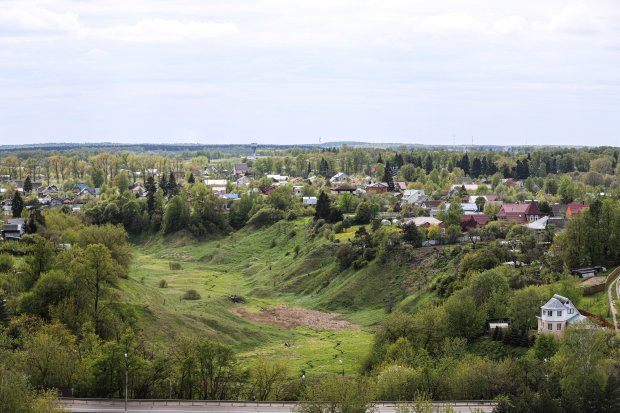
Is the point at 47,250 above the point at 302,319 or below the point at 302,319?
above

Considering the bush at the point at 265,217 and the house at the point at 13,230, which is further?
the bush at the point at 265,217

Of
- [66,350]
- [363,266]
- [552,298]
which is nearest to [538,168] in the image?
[363,266]

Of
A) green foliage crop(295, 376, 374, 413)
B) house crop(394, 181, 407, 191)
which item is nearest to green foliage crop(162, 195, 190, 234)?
house crop(394, 181, 407, 191)

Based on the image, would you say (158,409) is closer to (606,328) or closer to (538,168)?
(606,328)

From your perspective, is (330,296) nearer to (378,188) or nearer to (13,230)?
(13,230)

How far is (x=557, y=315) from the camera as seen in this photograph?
51.9 m

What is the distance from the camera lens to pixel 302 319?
73875 millimetres

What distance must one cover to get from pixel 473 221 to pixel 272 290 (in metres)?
24.1

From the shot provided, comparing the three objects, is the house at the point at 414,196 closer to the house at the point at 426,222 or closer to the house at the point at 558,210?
the house at the point at 558,210

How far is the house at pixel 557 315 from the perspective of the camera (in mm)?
51562

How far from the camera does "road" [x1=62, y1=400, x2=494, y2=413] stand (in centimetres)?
4003

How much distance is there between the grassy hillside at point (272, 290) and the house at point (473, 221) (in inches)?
461

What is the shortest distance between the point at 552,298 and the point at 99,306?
3008 centimetres

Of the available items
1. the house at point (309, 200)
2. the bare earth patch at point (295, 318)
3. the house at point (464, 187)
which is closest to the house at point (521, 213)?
the bare earth patch at point (295, 318)
